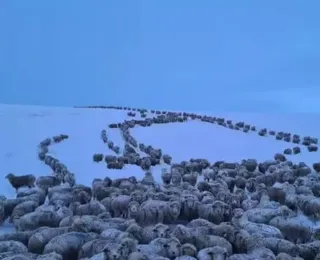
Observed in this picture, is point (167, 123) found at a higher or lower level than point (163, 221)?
higher

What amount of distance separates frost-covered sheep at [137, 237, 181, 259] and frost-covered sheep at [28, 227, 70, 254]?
5.63 ft

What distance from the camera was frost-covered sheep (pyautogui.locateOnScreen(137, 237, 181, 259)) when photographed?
24.1ft

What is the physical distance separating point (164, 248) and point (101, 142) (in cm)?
1828

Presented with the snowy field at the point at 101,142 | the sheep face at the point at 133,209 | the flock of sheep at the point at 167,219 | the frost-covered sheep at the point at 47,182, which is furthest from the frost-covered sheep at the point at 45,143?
the sheep face at the point at 133,209

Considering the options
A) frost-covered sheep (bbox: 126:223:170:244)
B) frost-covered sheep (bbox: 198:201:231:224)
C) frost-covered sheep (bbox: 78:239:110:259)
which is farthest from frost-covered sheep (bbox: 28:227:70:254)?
frost-covered sheep (bbox: 198:201:231:224)

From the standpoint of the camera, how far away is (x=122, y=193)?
1195 cm

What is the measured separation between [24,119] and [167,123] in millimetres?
11419

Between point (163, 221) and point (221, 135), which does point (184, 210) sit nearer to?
point (163, 221)

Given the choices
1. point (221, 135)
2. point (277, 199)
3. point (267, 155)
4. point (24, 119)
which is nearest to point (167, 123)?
point (221, 135)

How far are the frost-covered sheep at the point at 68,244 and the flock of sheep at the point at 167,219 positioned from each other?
17 millimetres

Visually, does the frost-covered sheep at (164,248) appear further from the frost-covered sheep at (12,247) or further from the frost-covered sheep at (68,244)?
the frost-covered sheep at (12,247)

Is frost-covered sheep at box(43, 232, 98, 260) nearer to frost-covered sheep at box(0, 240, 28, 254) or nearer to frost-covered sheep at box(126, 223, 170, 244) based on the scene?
frost-covered sheep at box(0, 240, 28, 254)

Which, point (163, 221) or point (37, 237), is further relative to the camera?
point (163, 221)

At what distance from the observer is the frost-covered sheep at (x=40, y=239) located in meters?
7.80
